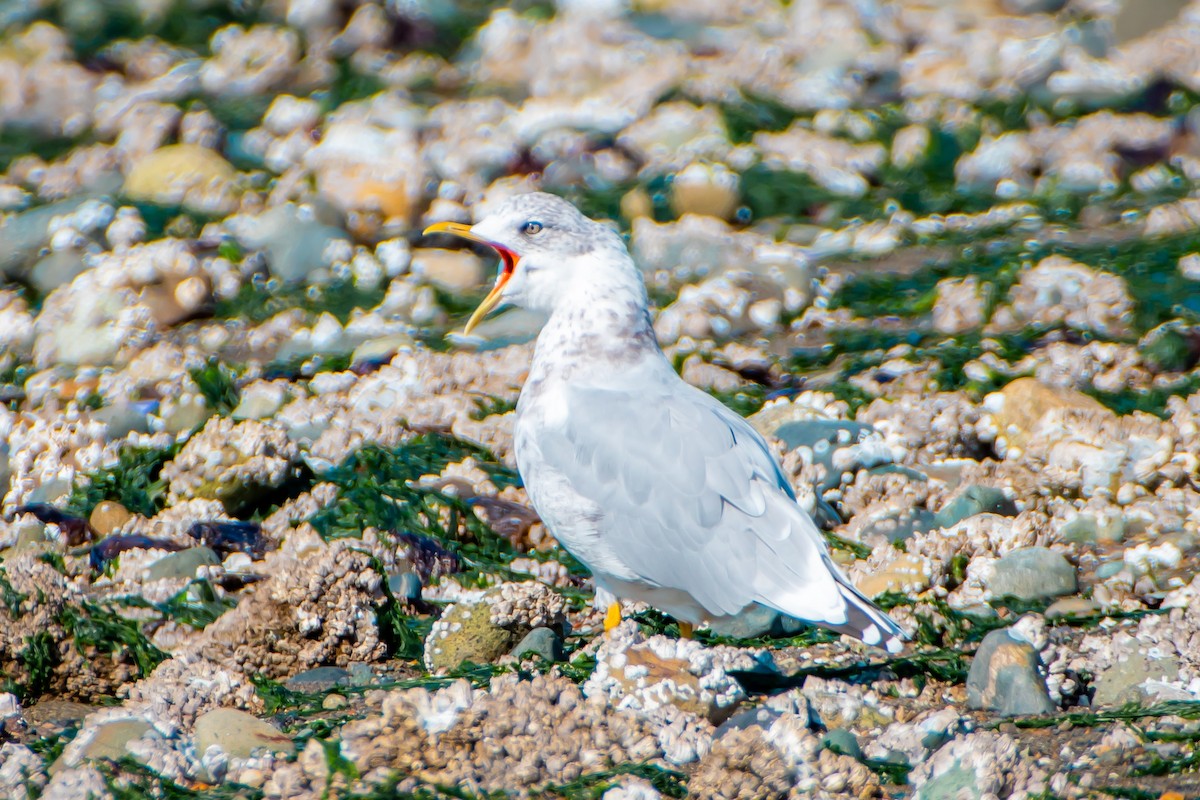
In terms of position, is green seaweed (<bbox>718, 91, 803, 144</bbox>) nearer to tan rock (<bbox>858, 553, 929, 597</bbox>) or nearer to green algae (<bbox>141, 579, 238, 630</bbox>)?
tan rock (<bbox>858, 553, 929, 597</bbox>)

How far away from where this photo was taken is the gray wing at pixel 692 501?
3543 mm

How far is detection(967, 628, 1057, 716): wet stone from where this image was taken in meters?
3.51

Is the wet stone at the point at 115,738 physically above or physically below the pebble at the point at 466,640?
above

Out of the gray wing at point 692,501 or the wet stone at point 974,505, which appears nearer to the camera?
the gray wing at point 692,501

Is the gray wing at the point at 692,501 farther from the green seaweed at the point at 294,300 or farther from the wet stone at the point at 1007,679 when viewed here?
the green seaweed at the point at 294,300

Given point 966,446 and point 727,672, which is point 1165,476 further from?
point 727,672

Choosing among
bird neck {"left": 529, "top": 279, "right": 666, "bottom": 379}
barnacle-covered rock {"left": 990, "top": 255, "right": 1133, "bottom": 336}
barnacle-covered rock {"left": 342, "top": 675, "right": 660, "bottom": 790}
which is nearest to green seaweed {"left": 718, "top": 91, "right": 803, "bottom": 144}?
barnacle-covered rock {"left": 990, "top": 255, "right": 1133, "bottom": 336}

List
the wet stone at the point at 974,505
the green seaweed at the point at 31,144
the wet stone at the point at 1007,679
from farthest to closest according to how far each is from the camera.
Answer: the green seaweed at the point at 31,144 < the wet stone at the point at 974,505 < the wet stone at the point at 1007,679

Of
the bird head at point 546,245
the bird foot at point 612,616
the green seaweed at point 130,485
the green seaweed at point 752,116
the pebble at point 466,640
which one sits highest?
the bird head at point 546,245

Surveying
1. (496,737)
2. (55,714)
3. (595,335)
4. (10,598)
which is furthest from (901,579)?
(10,598)

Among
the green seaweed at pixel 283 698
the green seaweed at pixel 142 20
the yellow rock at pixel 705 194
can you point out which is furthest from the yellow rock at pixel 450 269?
the green seaweed at pixel 142 20

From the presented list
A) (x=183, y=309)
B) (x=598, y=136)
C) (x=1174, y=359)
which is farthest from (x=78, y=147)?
(x=1174, y=359)

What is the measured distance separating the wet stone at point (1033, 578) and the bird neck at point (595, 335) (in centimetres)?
124

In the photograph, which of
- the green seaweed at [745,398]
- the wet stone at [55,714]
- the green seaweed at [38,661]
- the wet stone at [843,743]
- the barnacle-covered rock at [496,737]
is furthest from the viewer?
the green seaweed at [745,398]
